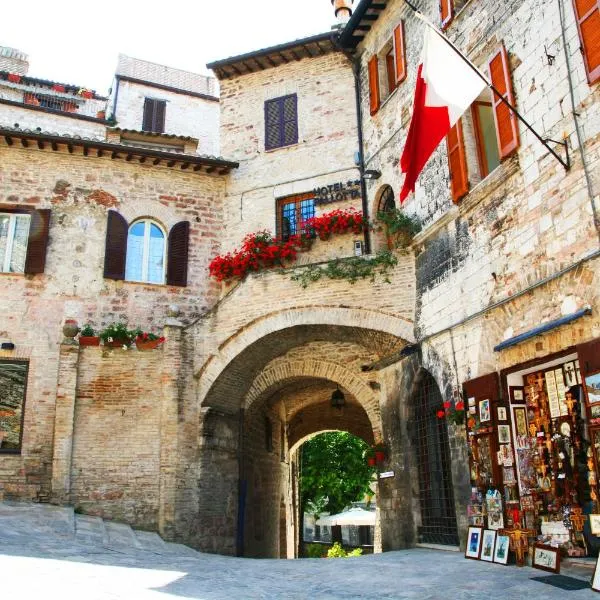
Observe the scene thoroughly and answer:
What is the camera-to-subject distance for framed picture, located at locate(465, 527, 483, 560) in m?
7.79

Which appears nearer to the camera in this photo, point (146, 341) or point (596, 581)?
point (596, 581)

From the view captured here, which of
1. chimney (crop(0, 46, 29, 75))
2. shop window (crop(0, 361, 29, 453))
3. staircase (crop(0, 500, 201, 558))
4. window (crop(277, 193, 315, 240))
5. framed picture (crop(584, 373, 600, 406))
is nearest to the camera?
framed picture (crop(584, 373, 600, 406))

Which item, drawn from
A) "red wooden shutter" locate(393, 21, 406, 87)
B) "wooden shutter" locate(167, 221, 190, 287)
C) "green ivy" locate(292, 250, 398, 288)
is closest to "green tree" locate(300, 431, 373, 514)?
"wooden shutter" locate(167, 221, 190, 287)

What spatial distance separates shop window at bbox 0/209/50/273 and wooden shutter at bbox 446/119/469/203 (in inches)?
318

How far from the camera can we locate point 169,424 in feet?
37.9

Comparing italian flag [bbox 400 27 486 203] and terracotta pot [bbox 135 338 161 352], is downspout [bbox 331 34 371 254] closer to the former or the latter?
italian flag [bbox 400 27 486 203]

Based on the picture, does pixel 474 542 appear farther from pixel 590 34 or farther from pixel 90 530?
pixel 590 34

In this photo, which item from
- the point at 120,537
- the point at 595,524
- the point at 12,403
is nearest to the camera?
the point at 595,524

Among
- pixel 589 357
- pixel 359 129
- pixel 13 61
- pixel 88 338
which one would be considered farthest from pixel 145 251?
pixel 13 61

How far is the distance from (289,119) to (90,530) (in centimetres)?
957

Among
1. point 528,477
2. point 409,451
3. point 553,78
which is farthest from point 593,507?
point 553,78

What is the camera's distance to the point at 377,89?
1315 centimetres

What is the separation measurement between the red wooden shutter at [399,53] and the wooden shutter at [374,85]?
2.97ft

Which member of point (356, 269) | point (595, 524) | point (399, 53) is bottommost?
point (595, 524)
